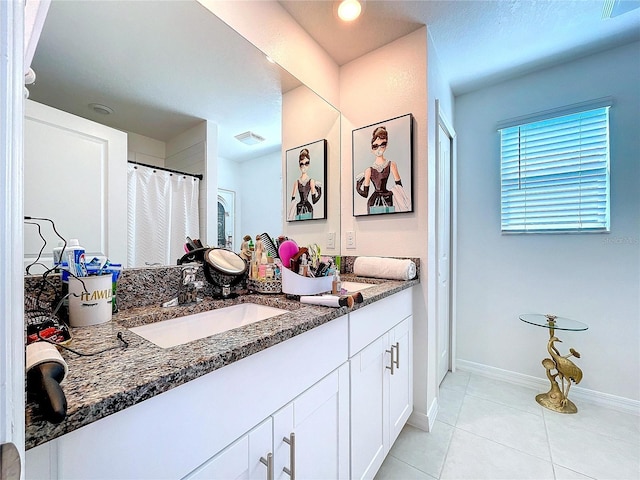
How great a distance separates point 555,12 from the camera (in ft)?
4.85

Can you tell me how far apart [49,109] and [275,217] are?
3.30 feet

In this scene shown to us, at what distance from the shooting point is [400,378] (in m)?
1.45

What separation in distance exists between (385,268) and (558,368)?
4.67 ft

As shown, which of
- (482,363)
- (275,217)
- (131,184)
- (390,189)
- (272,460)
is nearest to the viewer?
(272,460)

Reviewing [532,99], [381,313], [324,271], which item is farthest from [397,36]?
[381,313]

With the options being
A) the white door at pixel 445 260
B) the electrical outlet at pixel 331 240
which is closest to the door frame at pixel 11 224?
the electrical outlet at pixel 331 240

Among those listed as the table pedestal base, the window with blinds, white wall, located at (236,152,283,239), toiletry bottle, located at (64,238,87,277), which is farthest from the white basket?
the table pedestal base

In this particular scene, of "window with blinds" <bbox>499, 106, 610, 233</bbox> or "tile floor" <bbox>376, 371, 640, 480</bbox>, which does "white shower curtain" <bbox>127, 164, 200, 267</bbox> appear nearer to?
"tile floor" <bbox>376, 371, 640, 480</bbox>

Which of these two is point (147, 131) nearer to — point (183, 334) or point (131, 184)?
point (131, 184)

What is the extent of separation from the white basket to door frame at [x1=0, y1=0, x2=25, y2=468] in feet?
2.76

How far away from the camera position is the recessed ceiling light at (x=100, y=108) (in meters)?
0.84

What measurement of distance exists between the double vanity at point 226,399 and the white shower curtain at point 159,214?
0.69 ft

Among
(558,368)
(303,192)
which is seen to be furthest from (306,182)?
(558,368)

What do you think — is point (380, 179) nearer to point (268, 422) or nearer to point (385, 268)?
point (385, 268)
